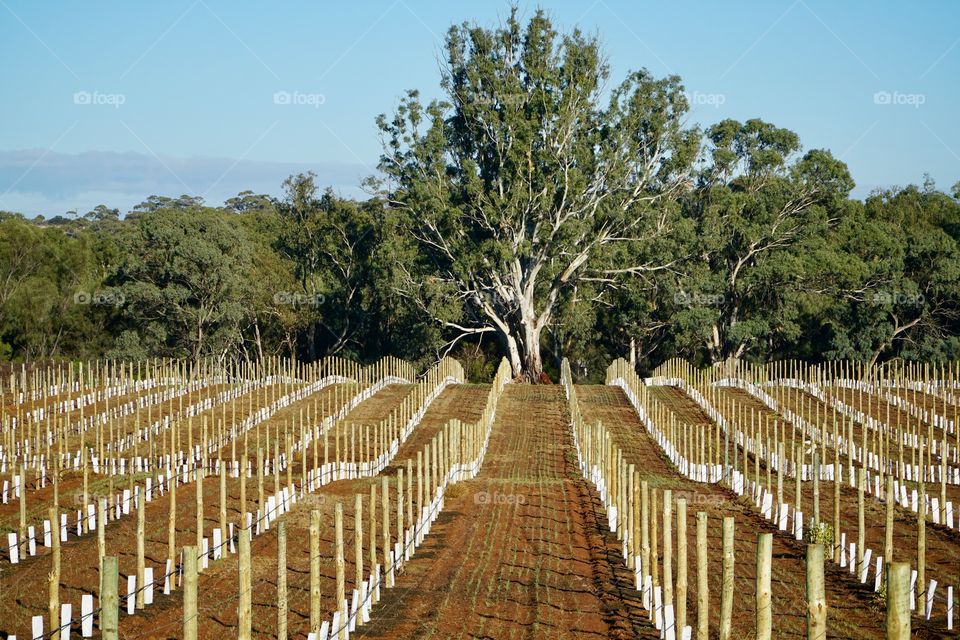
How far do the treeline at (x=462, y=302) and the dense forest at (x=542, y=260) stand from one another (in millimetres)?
135

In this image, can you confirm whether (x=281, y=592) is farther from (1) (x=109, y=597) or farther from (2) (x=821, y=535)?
(2) (x=821, y=535)

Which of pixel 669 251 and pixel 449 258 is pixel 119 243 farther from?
pixel 669 251

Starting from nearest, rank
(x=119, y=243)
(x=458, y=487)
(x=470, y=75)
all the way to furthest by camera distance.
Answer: (x=458, y=487), (x=470, y=75), (x=119, y=243)

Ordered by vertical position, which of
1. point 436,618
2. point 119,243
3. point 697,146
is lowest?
point 436,618

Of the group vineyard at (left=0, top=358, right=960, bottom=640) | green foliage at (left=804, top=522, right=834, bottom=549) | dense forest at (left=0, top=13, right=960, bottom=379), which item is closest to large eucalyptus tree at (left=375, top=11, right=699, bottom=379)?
dense forest at (left=0, top=13, right=960, bottom=379)

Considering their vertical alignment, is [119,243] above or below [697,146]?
below

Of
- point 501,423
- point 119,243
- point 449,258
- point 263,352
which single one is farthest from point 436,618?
point 263,352

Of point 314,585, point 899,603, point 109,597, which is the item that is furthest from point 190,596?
point 899,603

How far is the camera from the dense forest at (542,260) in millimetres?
56844

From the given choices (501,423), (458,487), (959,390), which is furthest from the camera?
(959,390)

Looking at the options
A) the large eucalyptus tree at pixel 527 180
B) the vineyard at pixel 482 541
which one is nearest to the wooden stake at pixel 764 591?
the vineyard at pixel 482 541

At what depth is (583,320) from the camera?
60.1m

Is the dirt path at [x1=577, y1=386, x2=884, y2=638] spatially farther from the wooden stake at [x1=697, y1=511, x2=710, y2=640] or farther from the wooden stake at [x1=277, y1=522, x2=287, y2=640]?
the wooden stake at [x1=277, y1=522, x2=287, y2=640]

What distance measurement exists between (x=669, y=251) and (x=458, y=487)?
36933 mm
